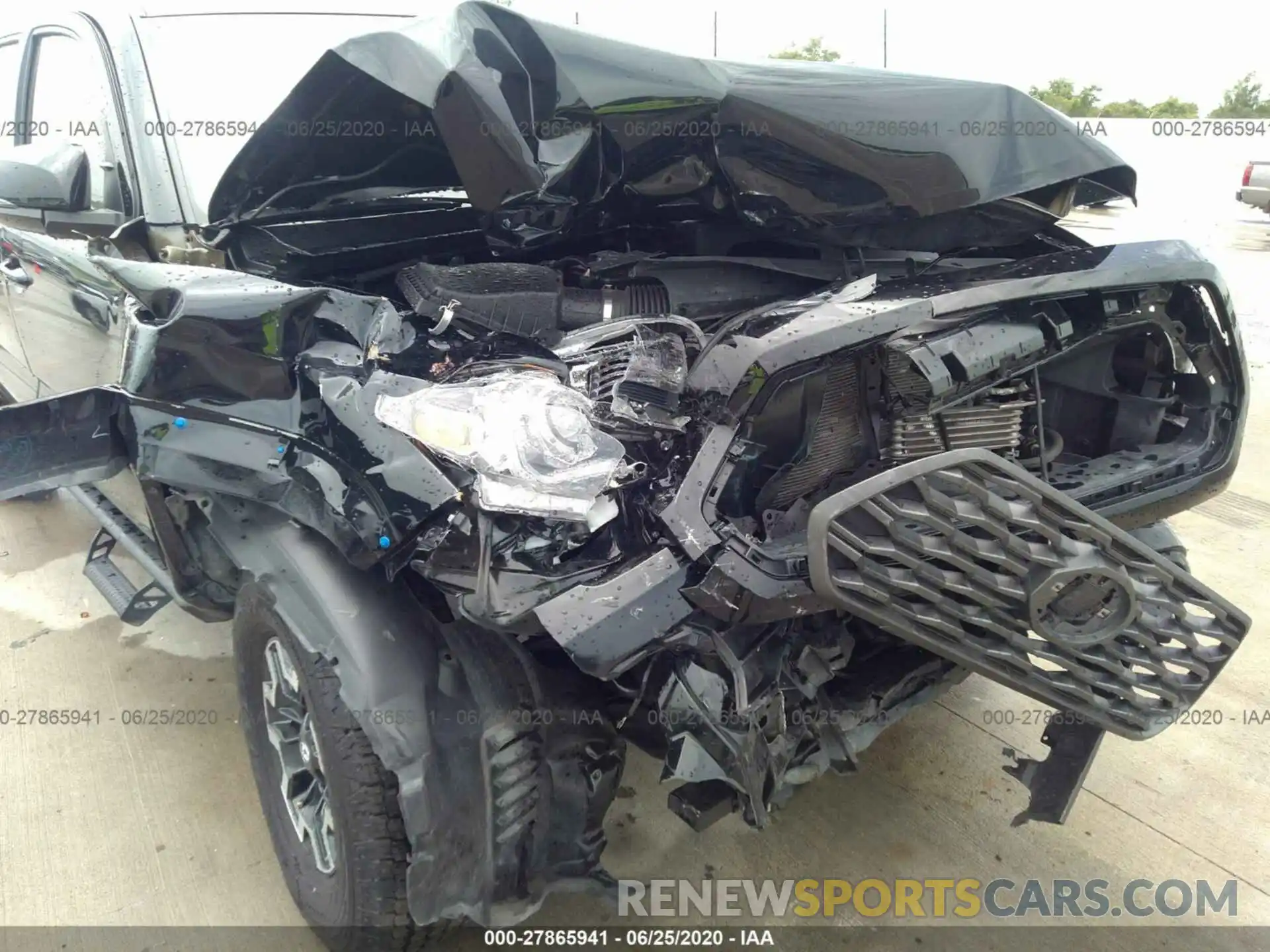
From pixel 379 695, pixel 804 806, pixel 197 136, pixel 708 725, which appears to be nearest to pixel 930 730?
pixel 804 806

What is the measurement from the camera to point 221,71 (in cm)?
260

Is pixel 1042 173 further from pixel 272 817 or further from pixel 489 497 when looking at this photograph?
pixel 272 817

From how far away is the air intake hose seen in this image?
2.18 meters

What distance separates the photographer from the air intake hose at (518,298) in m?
2.18

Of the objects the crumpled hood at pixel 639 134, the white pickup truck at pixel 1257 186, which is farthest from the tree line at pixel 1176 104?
the crumpled hood at pixel 639 134

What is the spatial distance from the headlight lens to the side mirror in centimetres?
159

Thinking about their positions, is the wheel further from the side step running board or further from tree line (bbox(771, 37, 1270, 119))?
tree line (bbox(771, 37, 1270, 119))

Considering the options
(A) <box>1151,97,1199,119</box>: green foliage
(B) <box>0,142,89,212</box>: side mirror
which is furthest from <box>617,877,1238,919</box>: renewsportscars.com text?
(A) <box>1151,97,1199,119</box>: green foliage

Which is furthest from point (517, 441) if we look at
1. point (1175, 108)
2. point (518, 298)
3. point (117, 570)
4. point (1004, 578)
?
point (1175, 108)

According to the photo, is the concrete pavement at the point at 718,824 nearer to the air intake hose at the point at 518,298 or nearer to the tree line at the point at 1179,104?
the air intake hose at the point at 518,298

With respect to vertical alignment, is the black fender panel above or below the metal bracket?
above

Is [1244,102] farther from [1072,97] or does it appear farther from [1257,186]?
[1257,186]

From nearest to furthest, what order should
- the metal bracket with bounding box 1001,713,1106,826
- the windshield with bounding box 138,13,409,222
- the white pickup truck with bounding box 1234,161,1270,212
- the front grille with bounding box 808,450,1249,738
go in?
the front grille with bounding box 808,450,1249,738 → the metal bracket with bounding box 1001,713,1106,826 → the windshield with bounding box 138,13,409,222 → the white pickup truck with bounding box 1234,161,1270,212

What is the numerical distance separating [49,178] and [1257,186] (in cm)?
1739
